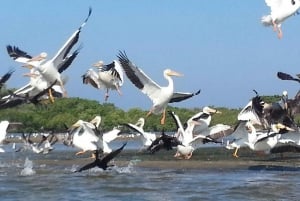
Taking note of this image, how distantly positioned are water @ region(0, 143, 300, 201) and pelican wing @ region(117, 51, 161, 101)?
1.73m

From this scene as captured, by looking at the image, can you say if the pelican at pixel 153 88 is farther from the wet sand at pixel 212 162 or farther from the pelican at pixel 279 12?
the pelican at pixel 279 12

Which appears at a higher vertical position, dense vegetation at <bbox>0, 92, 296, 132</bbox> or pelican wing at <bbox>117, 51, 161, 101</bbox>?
dense vegetation at <bbox>0, 92, 296, 132</bbox>

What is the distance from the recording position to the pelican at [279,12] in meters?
14.1

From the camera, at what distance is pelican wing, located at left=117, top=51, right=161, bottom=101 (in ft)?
56.0

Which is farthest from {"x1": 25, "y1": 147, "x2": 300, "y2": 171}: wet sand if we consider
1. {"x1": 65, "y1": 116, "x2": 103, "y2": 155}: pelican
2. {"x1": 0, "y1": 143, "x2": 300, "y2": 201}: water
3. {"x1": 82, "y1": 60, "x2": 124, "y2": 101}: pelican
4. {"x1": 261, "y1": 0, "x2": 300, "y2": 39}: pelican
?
{"x1": 261, "y1": 0, "x2": 300, "y2": 39}: pelican

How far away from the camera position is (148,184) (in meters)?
14.9

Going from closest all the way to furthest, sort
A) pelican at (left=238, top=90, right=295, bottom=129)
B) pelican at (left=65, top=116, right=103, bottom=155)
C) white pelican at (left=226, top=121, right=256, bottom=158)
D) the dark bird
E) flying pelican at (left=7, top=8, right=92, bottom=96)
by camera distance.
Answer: flying pelican at (left=7, top=8, right=92, bottom=96) < pelican at (left=65, top=116, right=103, bottom=155) < pelican at (left=238, top=90, right=295, bottom=129) < the dark bird < white pelican at (left=226, top=121, right=256, bottom=158)

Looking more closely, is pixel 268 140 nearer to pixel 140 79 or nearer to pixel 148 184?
pixel 140 79

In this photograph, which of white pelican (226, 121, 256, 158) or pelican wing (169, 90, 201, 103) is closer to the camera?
pelican wing (169, 90, 201, 103)

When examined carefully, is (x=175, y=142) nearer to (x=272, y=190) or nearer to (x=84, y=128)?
(x=84, y=128)

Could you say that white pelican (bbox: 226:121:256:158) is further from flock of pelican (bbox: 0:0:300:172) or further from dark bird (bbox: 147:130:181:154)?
dark bird (bbox: 147:130:181:154)

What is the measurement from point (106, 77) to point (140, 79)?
110 inches

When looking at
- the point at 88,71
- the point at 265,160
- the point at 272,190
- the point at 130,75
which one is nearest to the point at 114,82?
the point at 88,71

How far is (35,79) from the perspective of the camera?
667 inches
